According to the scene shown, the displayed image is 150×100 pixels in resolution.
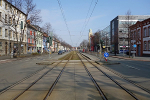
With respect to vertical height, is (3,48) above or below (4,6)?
below

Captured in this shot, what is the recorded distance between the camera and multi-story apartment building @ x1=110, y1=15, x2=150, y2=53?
3624 centimetres

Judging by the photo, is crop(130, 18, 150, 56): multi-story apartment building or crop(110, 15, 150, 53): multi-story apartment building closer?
crop(110, 15, 150, 53): multi-story apartment building

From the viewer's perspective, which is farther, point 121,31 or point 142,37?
point 121,31

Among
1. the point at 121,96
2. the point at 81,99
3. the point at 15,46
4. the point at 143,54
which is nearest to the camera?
the point at 81,99

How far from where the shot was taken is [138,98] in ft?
Answer: 18.5

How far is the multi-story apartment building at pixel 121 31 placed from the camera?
119 feet

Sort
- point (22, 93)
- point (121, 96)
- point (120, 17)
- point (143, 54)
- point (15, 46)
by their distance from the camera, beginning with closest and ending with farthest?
point (121, 96)
point (22, 93)
point (143, 54)
point (15, 46)
point (120, 17)

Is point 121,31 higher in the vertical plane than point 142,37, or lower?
higher

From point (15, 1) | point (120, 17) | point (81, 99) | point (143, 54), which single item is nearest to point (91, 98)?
point (81, 99)

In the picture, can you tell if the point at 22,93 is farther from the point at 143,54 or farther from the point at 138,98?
the point at 143,54

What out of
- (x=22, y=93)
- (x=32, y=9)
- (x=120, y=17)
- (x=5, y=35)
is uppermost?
(x=120, y=17)

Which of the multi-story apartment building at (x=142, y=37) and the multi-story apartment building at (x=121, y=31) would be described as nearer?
the multi-story apartment building at (x=121, y=31)

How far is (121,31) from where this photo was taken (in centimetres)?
4984

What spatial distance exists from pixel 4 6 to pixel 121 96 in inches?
1646
